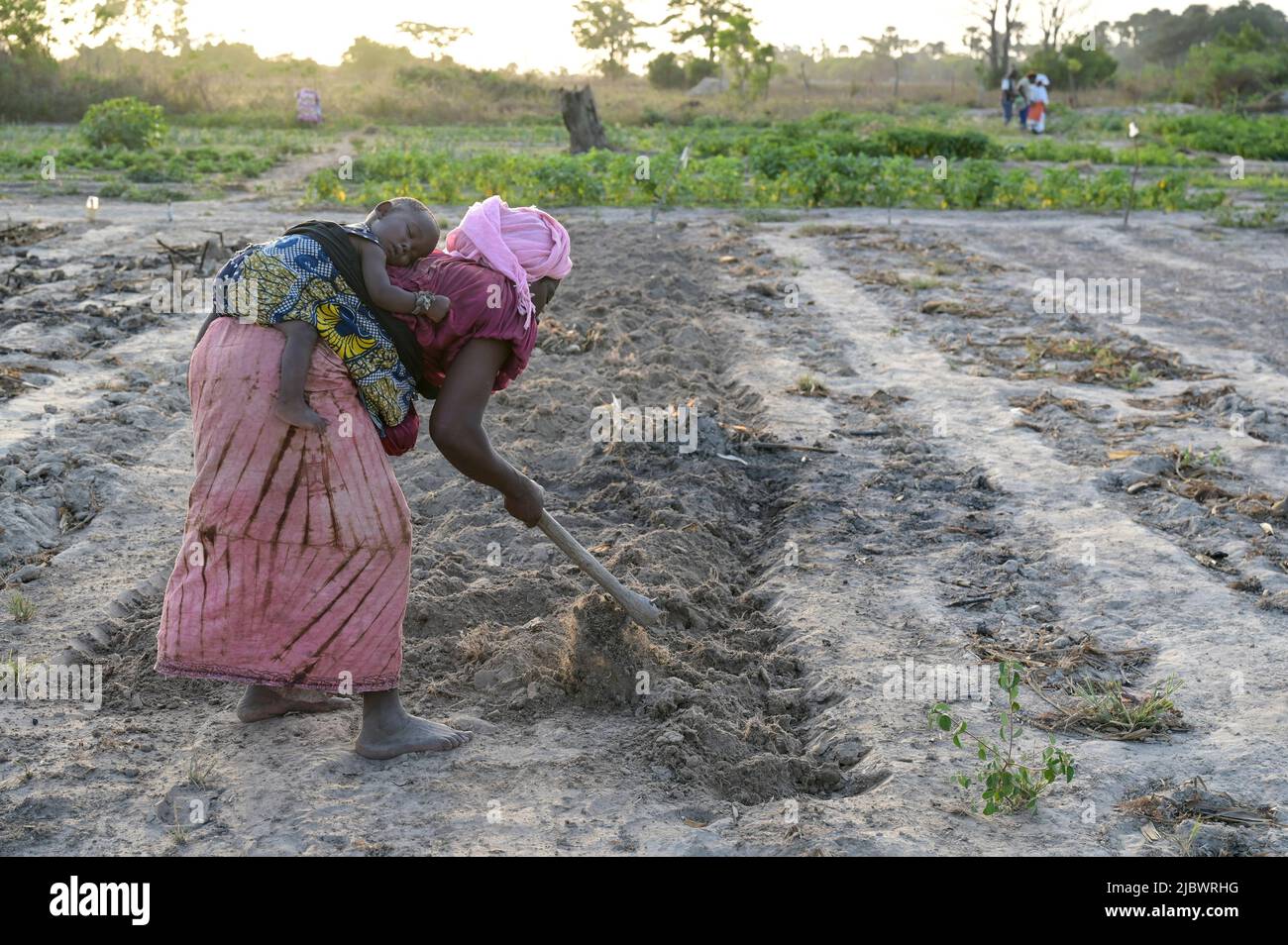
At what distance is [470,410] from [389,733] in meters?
0.82

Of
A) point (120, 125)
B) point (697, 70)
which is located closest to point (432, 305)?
point (120, 125)

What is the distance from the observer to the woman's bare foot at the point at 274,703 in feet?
10.2

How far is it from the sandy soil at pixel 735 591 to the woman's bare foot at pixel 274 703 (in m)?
0.05

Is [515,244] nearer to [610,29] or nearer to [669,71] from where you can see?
[669,71]

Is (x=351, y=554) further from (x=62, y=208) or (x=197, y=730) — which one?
(x=62, y=208)

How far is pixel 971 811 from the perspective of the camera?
2.76 m

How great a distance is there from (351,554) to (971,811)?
1504 millimetres

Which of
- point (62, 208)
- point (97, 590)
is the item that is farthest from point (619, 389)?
point (62, 208)

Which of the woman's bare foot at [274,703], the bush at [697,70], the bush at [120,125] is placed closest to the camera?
the woman's bare foot at [274,703]

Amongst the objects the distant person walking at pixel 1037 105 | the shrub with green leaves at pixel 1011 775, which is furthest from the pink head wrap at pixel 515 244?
the distant person walking at pixel 1037 105

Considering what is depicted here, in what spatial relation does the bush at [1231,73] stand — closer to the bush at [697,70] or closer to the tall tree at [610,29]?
the bush at [697,70]

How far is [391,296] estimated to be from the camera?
267 cm

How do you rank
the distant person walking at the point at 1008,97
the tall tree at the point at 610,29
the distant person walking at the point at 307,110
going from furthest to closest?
the tall tree at the point at 610,29 → the distant person walking at the point at 307,110 → the distant person walking at the point at 1008,97

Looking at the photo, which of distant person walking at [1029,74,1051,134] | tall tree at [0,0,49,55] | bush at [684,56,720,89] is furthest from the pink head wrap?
bush at [684,56,720,89]
